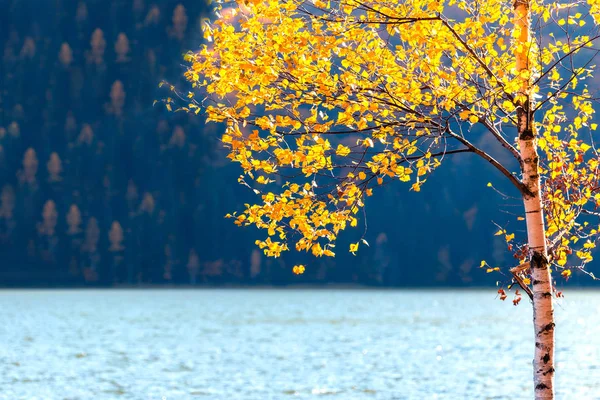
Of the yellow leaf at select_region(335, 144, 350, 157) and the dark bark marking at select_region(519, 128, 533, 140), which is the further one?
the dark bark marking at select_region(519, 128, 533, 140)

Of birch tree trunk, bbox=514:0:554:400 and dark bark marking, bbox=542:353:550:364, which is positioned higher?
birch tree trunk, bbox=514:0:554:400

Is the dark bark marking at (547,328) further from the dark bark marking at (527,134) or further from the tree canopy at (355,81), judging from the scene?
the dark bark marking at (527,134)

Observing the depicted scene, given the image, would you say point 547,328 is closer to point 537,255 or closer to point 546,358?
point 546,358

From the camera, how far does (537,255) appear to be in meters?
13.8

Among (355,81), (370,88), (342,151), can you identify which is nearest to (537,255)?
(342,151)

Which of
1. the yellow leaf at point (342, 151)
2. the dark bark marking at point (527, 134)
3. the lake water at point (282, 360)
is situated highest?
the dark bark marking at point (527, 134)

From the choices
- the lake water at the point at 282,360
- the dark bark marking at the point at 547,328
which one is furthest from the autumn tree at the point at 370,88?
the lake water at the point at 282,360

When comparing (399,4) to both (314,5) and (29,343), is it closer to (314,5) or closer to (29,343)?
(314,5)

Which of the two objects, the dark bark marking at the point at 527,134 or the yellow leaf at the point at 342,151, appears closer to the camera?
the yellow leaf at the point at 342,151

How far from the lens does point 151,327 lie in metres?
110

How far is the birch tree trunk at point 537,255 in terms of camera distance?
13.7 m

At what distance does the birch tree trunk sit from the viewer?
13656 millimetres

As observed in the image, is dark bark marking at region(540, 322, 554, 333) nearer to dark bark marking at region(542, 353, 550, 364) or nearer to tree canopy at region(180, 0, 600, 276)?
dark bark marking at region(542, 353, 550, 364)

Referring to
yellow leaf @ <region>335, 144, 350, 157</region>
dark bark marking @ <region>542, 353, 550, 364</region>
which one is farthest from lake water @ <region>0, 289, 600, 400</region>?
yellow leaf @ <region>335, 144, 350, 157</region>
